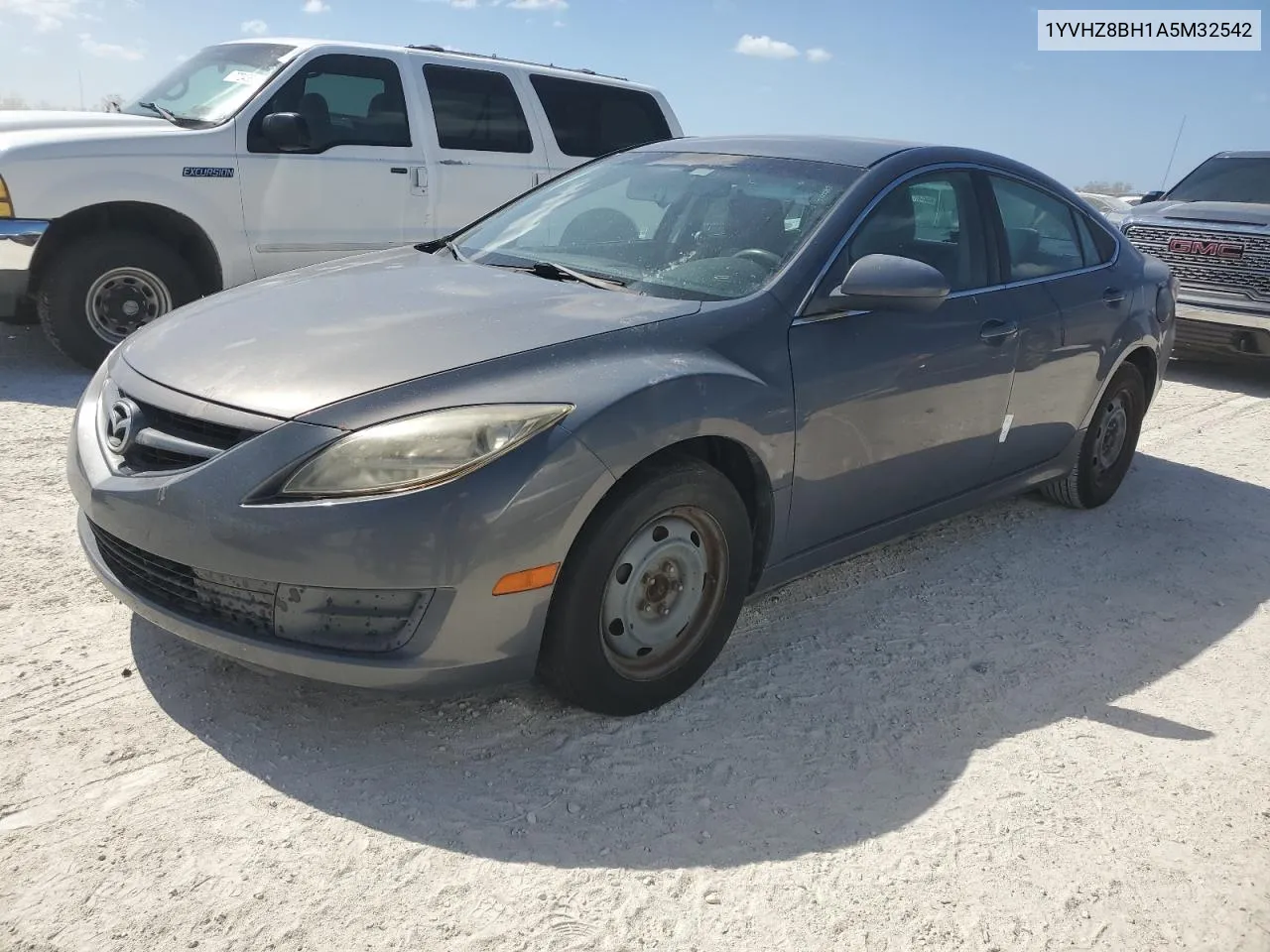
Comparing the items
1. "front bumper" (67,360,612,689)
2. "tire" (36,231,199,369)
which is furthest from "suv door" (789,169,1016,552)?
"tire" (36,231,199,369)

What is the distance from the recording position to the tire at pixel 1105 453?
4973 mm

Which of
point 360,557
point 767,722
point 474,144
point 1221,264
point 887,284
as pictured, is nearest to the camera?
point 360,557

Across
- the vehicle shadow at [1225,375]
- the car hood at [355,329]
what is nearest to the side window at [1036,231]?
the car hood at [355,329]

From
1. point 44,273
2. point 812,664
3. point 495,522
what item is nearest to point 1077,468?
point 812,664

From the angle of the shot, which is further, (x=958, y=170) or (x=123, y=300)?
(x=123, y=300)

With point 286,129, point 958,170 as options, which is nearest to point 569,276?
point 958,170

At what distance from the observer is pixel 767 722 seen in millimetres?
3135

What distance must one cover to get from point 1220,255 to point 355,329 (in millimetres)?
7555

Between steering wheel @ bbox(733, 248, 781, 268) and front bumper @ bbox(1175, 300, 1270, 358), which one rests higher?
steering wheel @ bbox(733, 248, 781, 268)

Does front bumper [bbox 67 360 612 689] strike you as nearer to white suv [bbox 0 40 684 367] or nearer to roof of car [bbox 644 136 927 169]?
roof of car [bbox 644 136 927 169]

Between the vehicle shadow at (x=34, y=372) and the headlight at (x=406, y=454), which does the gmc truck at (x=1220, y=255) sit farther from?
the vehicle shadow at (x=34, y=372)

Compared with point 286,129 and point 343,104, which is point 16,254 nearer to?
point 286,129

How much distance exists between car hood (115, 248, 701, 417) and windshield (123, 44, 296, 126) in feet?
11.6

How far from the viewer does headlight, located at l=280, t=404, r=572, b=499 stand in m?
2.52
